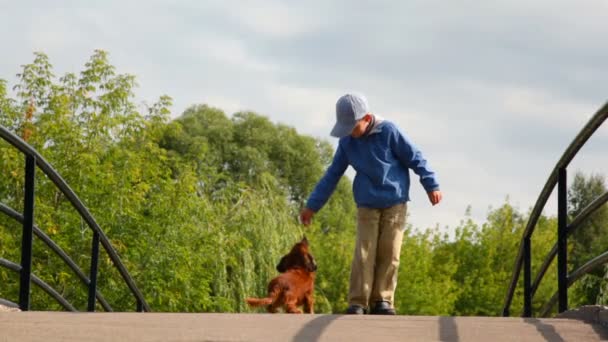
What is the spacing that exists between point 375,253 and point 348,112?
101 centimetres

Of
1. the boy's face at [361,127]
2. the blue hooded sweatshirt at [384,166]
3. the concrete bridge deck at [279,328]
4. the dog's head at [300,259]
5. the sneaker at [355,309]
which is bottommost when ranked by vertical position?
the concrete bridge deck at [279,328]

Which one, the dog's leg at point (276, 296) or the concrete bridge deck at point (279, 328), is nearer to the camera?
the concrete bridge deck at point (279, 328)

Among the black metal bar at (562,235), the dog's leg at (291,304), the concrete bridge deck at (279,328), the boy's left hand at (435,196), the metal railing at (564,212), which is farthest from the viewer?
the dog's leg at (291,304)

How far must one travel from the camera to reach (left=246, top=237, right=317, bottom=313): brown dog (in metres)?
8.42

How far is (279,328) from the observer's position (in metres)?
5.34

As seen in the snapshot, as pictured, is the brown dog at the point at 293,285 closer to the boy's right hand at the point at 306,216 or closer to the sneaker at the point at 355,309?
the boy's right hand at the point at 306,216

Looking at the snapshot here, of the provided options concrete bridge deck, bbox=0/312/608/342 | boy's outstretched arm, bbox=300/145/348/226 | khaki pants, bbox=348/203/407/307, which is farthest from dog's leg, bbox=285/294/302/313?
concrete bridge deck, bbox=0/312/608/342

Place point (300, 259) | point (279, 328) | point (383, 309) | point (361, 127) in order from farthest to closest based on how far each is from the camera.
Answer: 1. point (300, 259)
2. point (383, 309)
3. point (361, 127)
4. point (279, 328)

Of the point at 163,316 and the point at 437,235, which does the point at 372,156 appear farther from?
the point at 437,235

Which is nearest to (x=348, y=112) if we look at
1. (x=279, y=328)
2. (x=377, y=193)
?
(x=377, y=193)

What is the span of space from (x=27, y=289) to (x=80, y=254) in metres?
19.4

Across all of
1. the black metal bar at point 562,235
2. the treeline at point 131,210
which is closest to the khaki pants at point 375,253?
the black metal bar at point 562,235

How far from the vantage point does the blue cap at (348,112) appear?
7.60 metres

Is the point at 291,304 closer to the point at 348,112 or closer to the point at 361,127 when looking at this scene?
the point at 361,127
